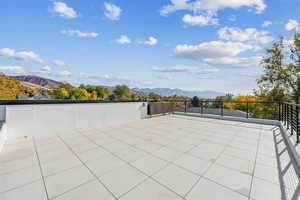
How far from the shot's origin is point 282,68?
9047 mm

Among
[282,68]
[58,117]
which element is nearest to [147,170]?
[58,117]

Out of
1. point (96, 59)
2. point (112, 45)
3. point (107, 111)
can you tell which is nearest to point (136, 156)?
point (107, 111)

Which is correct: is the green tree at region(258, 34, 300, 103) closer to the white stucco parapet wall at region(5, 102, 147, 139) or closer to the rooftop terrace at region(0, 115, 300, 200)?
the rooftop terrace at region(0, 115, 300, 200)

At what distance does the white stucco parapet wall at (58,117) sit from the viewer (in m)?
3.00

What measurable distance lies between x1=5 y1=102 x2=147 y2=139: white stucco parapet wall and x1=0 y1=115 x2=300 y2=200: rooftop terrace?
459 millimetres

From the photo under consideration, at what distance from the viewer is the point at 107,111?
183 inches

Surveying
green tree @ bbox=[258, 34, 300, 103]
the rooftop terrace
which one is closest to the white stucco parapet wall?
the rooftop terrace

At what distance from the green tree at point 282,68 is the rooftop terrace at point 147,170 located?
952 cm

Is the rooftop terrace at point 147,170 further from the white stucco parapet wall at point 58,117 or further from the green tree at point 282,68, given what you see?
the green tree at point 282,68

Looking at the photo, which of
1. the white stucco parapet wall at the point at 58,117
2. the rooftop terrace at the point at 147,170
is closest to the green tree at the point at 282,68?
the rooftop terrace at the point at 147,170

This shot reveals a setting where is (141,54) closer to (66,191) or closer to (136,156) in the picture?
(136,156)

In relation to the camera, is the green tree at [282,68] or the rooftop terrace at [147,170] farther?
the green tree at [282,68]

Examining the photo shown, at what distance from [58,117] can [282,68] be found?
553 inches

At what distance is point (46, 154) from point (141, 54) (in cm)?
928
